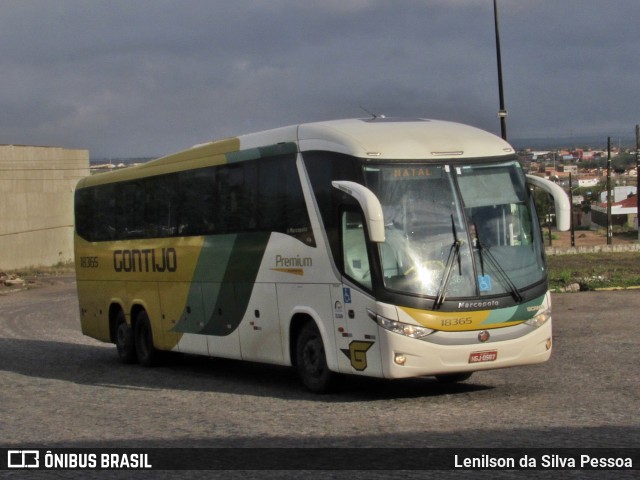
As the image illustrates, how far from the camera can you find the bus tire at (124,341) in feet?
67.5

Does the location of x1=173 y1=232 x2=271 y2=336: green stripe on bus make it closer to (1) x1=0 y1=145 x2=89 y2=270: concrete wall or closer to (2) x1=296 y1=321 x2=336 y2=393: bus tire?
(2) x1=296 y1=321 x2=336 y2=393: bus tire

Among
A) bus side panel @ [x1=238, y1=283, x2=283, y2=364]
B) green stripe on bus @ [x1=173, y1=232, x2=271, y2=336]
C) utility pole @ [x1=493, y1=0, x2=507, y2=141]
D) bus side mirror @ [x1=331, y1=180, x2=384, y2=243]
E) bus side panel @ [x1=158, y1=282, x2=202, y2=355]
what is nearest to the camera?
bus side mirror @ [x1=331, y1=180, x2=384, y2=243]

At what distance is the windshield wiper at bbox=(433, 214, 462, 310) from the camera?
12.6m

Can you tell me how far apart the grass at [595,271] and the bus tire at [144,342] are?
15145 mm

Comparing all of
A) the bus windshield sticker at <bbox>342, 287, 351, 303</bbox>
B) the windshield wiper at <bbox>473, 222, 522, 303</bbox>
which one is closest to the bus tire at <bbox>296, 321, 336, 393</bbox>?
the bus windshield sticker at <bbox>342, 287, 351, 303</bbox>

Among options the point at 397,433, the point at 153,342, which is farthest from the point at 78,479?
the point at 153,342

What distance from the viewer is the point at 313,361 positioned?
555 inches

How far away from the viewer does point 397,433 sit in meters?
10.4

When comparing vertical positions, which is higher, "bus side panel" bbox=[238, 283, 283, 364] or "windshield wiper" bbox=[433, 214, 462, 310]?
"windshield wiper" bbox=[433, 214, 462, 310]

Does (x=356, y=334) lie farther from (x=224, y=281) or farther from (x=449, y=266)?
(x=224, y=281)

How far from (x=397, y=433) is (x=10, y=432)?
13.7 feet

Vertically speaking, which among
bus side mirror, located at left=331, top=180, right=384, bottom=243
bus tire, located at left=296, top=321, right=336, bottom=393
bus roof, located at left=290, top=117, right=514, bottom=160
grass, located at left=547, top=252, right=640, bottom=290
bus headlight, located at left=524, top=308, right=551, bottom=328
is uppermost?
bus roof, located at left=290, top=117, right=514, bottom=160

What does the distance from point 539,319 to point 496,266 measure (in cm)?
Result: 92

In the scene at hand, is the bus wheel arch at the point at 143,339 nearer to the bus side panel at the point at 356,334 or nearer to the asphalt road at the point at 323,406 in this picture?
the asphalt road at the point at 323,406
